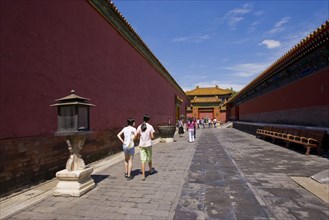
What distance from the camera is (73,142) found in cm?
479

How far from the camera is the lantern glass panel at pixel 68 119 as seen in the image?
4.73 meters

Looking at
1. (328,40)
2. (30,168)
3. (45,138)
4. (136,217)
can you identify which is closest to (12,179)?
(30,168)

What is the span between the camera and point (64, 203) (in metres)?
4.03

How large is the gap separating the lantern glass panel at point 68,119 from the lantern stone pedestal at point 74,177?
20cm

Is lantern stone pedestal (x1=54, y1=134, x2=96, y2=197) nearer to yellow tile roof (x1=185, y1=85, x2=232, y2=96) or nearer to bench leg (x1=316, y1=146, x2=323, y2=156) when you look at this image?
bench leg (x1=316, y1=146, x2=323, y2=156)

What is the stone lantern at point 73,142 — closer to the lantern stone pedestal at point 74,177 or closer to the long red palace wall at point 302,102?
the lantern stone pedestal at point 74,177

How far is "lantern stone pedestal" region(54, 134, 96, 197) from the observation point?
14.5 ft

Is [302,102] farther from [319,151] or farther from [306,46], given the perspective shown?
[306,46]

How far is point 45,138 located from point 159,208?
3.15 meters

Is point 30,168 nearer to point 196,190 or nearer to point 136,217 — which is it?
point 136,217

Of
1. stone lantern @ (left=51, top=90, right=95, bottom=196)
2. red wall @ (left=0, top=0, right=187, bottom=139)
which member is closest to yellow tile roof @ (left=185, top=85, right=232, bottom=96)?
red wall @ (left=0, top=0, right=187, bottom=139)

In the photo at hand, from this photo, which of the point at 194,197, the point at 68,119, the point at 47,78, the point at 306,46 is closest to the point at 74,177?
the point at 68,119

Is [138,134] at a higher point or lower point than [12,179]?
higher

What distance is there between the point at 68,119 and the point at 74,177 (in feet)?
3.75
